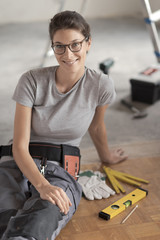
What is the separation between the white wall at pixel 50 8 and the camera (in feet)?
20.4

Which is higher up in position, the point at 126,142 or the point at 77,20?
the point at 77,20

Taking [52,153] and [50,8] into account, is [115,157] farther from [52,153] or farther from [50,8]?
[50,8]

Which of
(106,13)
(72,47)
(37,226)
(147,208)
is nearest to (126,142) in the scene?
(147,208)

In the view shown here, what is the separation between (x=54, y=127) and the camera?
6.29ft

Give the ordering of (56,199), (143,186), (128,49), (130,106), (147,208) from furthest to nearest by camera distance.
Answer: (128,49), (130,106), (143,186), (147,208), (56,199)

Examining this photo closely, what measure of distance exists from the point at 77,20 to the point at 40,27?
4504mm

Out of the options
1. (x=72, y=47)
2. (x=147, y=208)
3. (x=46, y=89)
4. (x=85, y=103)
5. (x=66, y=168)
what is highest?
(x=72, y=47)

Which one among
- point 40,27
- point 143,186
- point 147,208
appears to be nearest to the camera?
point 147,208

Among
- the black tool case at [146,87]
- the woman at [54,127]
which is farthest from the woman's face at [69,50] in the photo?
the black tool case at [146,87]

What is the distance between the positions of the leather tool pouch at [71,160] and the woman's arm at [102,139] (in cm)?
26

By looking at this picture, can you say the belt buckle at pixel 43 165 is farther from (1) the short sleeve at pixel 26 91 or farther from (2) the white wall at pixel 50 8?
(2) the white wall at pixel 50 8

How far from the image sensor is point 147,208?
2014 millimetres

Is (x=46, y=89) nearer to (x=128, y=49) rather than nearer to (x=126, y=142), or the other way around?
(x=126, y=142)

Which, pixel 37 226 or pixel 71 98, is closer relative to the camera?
pixel 37 226
